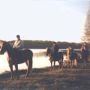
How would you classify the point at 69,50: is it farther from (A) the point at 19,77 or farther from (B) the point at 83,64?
(A) the point at 19,77

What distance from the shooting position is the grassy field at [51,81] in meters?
30.6

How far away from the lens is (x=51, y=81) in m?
32.0

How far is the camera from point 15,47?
33625 millimetres

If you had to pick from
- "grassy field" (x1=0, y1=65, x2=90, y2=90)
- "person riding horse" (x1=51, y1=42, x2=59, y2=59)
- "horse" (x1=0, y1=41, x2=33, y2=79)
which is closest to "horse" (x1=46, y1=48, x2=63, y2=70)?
"person riding horse" (x1=51, y1=42, x2=59, y2=59)

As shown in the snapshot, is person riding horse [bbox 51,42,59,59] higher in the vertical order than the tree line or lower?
higher

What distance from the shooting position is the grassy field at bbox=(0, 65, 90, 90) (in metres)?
30.6

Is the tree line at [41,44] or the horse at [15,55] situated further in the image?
the tree line at [41,44]

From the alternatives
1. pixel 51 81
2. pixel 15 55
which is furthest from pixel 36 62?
pixel 51 81

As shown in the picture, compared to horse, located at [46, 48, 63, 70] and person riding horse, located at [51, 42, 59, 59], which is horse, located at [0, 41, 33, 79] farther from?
person riding horse, located at [51, 42, 59, 59]

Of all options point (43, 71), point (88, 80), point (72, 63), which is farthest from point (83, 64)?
point (88, 80)

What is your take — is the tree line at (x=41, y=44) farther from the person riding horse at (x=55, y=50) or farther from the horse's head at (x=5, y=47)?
the horse's head at (x=5, y=47)

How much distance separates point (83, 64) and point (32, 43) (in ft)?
106

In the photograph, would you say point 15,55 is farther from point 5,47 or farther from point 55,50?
point 55,50

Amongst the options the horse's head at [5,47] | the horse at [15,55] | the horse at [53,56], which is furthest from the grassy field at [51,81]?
the horse's head at [5,47]
